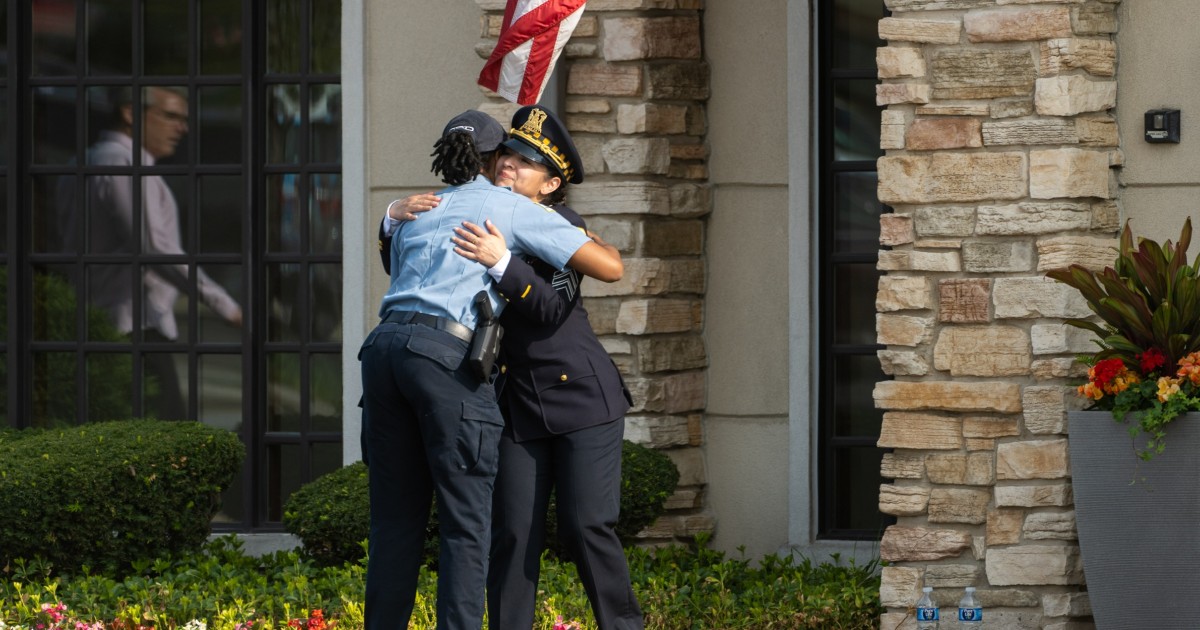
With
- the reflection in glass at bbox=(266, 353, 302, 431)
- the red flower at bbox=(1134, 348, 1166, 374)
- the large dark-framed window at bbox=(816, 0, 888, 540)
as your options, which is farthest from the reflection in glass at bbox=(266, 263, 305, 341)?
the red flower at bbox=(1134, 348, 1166, 374)

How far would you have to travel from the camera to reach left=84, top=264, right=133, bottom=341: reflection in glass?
823 centimetres

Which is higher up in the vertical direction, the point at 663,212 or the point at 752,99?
the point at 752,99

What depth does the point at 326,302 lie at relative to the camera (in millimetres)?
8156

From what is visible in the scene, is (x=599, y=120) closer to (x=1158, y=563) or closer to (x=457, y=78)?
(x=457, y=78)

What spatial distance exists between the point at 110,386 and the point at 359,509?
212 cm

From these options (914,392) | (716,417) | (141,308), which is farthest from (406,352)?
(141,308)

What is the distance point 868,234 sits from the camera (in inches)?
301

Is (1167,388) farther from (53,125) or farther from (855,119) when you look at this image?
(53,125)

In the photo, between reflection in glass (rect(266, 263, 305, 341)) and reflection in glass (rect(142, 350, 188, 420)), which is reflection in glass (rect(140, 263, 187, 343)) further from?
reflection in glass (rect(266, 263, 305, 341))

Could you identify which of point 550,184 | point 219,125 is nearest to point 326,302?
A: point 219,125

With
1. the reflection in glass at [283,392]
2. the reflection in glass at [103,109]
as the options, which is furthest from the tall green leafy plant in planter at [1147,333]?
the reflection in glass at [103,109]

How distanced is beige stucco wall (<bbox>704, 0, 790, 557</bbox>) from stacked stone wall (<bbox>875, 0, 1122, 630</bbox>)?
1.62 m

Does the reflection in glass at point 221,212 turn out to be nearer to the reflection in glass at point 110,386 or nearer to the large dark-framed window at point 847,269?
the reflection in glass at point 110,386

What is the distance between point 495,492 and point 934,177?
2.18 metres
